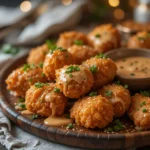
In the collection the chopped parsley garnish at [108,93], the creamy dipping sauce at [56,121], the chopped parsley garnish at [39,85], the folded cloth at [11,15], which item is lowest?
the creamy dipping sauce at [56,121]

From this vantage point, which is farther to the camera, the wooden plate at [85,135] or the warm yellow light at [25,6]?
the warm yellow light at [25,6]

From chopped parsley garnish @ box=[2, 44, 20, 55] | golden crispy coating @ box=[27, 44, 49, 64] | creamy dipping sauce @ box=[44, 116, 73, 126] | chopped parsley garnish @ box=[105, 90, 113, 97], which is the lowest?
creamy dipping sauce @ box=[44, 116, 73, 126]

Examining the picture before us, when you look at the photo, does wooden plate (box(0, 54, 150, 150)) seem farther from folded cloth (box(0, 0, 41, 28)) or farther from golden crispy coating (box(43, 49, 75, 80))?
folded cloth (box(0, 0, 41, 28))

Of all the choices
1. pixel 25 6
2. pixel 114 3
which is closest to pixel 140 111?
pixel 114 3

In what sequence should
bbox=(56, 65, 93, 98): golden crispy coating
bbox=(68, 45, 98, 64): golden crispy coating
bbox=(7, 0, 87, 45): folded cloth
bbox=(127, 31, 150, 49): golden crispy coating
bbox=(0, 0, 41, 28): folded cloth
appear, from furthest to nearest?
bbox=(0, 0, 41, 28): folded cloth
bbox=(7, 0, 87, 45): folded cloth
bbox=(127, 31, 150, 49): golden crispy coating
bbox=(68, 45, 98, 64): golden crispy coating
bbox=(56, 65, 93, 98): golden crispy coating

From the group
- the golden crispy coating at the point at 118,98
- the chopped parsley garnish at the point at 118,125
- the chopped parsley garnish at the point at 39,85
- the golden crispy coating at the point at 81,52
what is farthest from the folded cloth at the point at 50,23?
the chopped parsley garnish at the point at 118,125

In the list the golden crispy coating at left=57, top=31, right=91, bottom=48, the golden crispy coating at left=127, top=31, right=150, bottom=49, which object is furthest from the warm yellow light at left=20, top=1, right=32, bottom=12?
the golden crispy coating at left=127, top=31, right=150, bottom=49

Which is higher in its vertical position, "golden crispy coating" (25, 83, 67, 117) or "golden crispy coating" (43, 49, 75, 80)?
"golden crispy coating" (43, 49, 75, 80)

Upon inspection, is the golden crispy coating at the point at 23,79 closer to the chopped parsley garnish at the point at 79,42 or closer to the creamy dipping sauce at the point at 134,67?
the chopped parsley garnish at the point at 79,42
